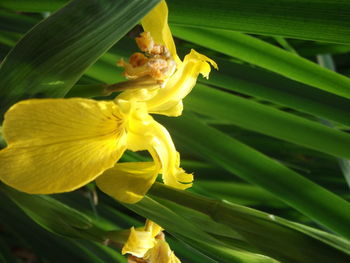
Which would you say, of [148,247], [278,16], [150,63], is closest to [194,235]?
[148,247]

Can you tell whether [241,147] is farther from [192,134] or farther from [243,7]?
[243,7]

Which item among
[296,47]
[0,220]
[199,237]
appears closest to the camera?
[199,237]

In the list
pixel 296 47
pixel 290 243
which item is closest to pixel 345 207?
pixel 290 243

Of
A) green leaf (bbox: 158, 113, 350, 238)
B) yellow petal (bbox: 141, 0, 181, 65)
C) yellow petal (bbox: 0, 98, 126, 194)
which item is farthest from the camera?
green leaf (bbox: 158, 113, 350, 238)

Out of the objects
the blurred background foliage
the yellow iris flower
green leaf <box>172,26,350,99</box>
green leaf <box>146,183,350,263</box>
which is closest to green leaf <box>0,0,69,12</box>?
the blurred background foliage

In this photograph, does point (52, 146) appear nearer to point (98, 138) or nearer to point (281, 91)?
point (98, 138)

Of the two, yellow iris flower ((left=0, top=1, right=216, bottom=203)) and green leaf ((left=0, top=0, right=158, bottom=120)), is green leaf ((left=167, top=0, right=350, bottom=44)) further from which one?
green leaf ((left=0, top=0, right=158, bottom=120))
